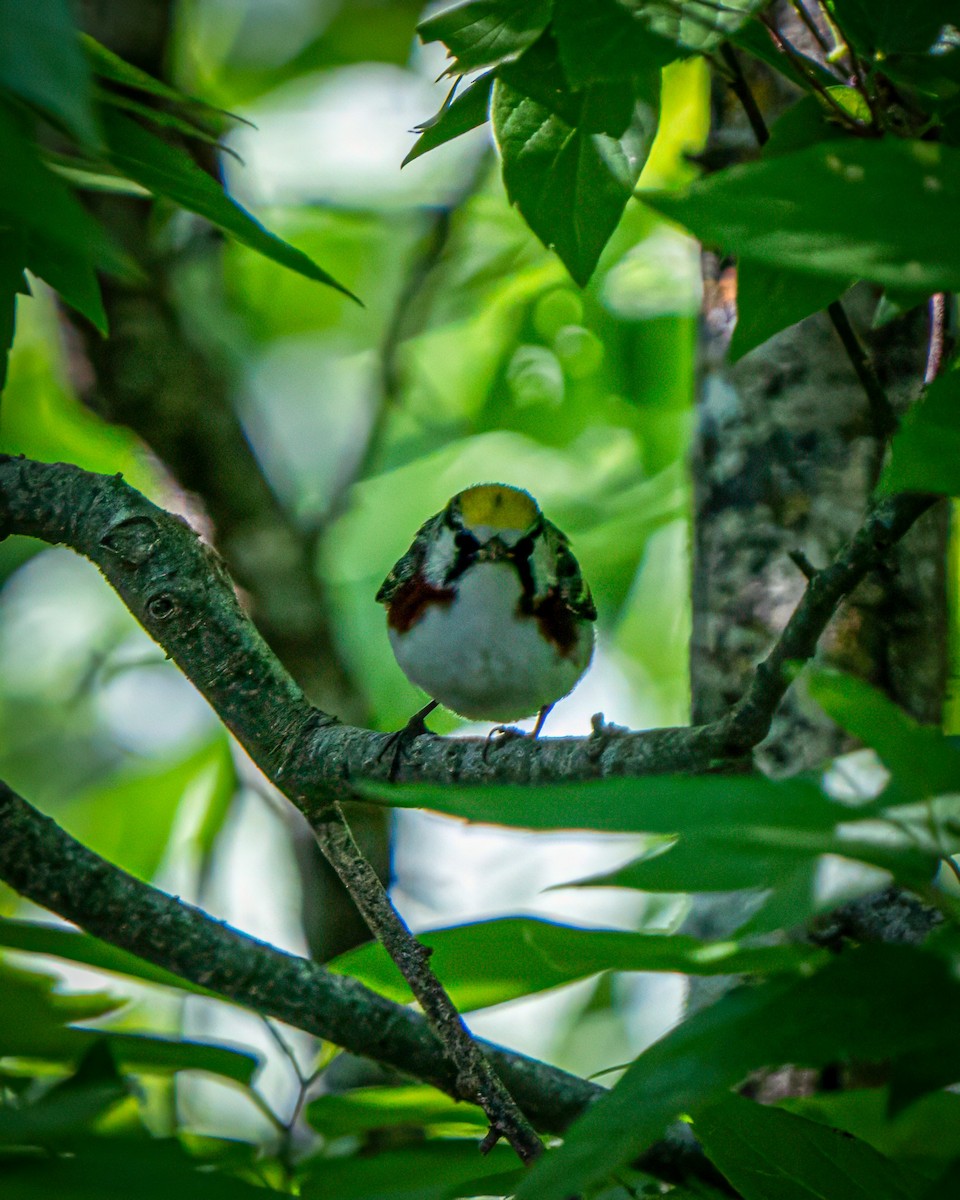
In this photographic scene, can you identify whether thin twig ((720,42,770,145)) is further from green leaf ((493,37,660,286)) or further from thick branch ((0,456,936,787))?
thick branch ((0,456,936,787))

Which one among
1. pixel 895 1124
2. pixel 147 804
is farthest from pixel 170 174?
pixel 147 804

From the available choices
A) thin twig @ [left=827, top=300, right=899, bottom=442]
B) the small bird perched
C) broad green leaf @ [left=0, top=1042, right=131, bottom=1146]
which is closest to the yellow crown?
the small bird perched

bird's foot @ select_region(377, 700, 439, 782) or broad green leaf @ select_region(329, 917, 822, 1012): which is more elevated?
bird's foot @ select_region(377, 700, 439, 782)

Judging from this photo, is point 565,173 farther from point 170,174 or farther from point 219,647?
point 219,647

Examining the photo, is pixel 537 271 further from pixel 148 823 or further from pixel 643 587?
pixel 148 823

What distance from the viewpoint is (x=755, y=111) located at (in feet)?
5.07

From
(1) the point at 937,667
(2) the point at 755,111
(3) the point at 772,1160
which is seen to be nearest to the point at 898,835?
(3) the point at 772,1160

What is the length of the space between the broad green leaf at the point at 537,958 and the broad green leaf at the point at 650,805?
21 centimetres

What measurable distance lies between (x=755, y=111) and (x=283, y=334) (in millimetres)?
2945

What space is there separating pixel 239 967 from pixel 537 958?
444mm

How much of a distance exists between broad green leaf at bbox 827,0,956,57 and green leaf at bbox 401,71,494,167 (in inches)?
Result: 12.9

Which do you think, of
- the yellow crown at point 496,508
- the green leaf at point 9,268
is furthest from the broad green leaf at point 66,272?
the yellow crown at point 496,508

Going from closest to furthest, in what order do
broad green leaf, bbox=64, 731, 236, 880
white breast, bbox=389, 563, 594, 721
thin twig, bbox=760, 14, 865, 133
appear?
1. thin twig, bbox=760, 14, 865, 133
2. white breast, bbox=389, 563, 594, 721
3. broad green leaf, bbox=64, 731, 236, 880

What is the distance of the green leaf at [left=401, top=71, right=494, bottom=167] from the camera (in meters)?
1.15
